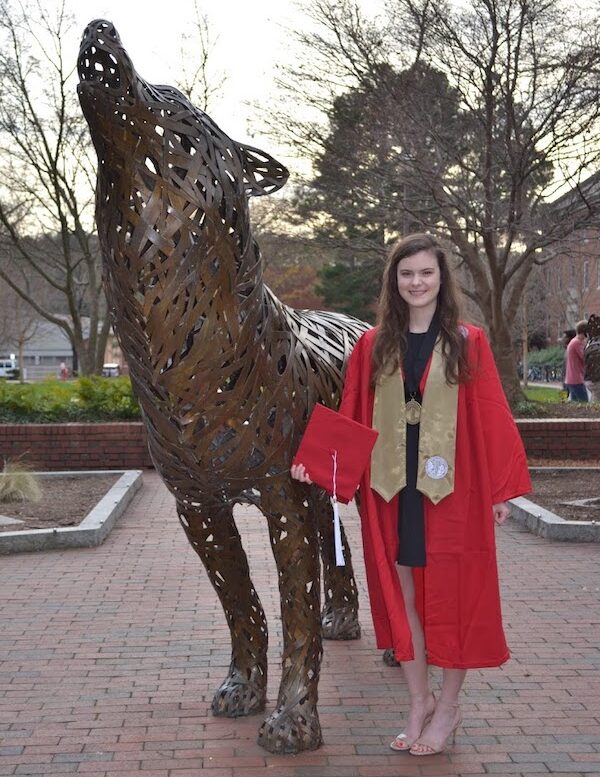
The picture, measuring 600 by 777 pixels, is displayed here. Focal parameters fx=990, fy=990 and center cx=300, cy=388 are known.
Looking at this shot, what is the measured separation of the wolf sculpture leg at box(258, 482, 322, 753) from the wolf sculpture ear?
1.21m

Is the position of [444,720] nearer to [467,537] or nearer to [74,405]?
[467,537]

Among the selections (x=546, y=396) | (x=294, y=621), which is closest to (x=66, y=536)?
(x=294, y=621)

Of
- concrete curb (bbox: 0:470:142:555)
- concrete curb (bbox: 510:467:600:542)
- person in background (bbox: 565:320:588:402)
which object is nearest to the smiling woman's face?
concrete curb (bbox: 510:467:600:542)

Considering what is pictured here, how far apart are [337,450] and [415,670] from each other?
1003mm

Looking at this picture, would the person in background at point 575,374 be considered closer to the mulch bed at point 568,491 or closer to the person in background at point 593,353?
the mulch bed at point 568,491

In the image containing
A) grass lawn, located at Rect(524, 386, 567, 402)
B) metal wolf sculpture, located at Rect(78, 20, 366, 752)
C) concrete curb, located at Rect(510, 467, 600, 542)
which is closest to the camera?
metal wolf sculpture, located at Rect(78, 20, 366, 752)

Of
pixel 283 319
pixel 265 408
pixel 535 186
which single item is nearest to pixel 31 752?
pixel 265 408

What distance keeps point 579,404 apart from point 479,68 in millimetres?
5812

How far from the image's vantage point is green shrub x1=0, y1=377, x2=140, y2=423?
15.0 m

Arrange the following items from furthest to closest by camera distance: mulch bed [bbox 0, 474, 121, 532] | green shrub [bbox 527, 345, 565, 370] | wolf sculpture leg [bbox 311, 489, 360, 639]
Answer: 1. green shrub [bbox 527, 345, 565, 370]
2. mulch bed [bbox 0, 474, 121, 532]
3. wolf sculpture leg [bbox 311, 489, 360, 639]

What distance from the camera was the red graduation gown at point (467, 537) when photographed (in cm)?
385

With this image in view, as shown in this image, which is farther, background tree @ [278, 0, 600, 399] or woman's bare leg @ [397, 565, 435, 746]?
background tree @ [278, 0, 600, 399]

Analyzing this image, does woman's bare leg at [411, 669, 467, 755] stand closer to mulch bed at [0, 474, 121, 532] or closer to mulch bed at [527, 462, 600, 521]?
mulch bed at [527, 462, 600, 521]

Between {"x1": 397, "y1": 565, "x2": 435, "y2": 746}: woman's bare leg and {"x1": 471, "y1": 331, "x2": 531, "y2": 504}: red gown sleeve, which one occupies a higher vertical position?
{"x1": 471, "y1": 331, "x2": 531, "y2": 504}: red gown sleeve
